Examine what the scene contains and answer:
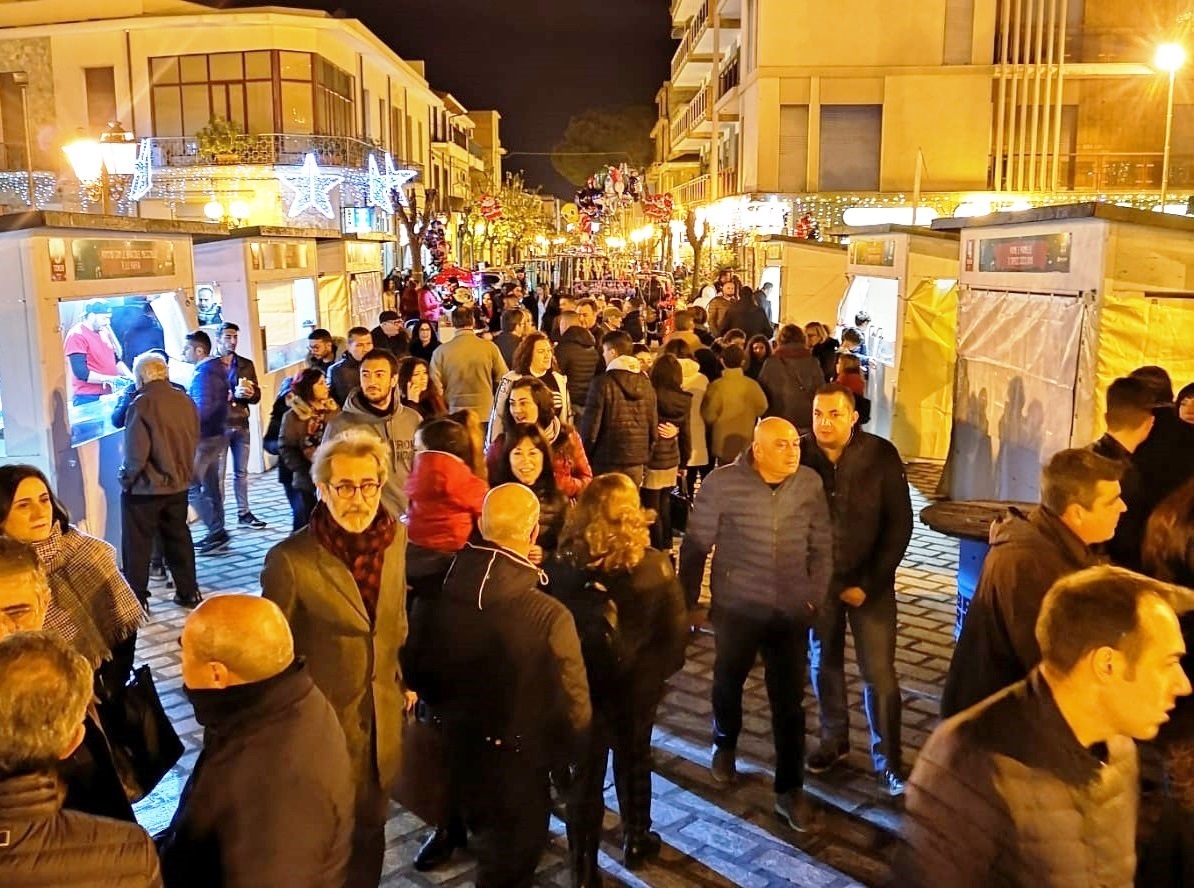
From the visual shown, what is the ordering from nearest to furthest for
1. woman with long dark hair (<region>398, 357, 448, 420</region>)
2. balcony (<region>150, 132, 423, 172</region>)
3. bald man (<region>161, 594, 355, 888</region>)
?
bald man (<region>161, 594, 355, 888</region>)
woman with long dark hair (<region>398, 357, 448, 420</region>)
balcony (<region>150, 132, 423, 172</region>)

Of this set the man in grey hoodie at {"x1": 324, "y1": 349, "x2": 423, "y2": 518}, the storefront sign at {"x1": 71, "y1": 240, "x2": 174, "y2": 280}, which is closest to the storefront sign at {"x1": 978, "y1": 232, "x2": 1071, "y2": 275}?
the man in grey hoodie at {"x1": 324, "y1": 349, "x2": 423, "y2": 518}

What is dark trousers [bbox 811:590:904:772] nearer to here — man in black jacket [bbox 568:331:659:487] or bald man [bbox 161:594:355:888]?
man in black jacket [bbox 568:331:659:487]

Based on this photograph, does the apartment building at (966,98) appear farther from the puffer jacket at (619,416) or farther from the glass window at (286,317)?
the puffer jacket at (619,416)

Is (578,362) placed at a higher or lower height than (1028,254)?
lower

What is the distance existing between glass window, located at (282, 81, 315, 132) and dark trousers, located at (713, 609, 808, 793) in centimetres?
3139

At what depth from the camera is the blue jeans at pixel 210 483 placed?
365 inches

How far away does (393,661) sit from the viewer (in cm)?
381

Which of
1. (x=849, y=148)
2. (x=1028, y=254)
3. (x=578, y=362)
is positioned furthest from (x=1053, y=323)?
(x=849, y=148)

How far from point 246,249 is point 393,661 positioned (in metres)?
9.52

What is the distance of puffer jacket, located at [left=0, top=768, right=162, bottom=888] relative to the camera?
2121 millimetres

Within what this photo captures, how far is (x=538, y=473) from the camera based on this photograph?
530 centimetres

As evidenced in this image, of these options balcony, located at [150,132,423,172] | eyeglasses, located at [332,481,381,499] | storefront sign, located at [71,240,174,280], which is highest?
balcony, located at [150,132,423,172]

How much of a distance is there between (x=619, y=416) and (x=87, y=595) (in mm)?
4286

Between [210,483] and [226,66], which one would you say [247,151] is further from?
[210,483]
